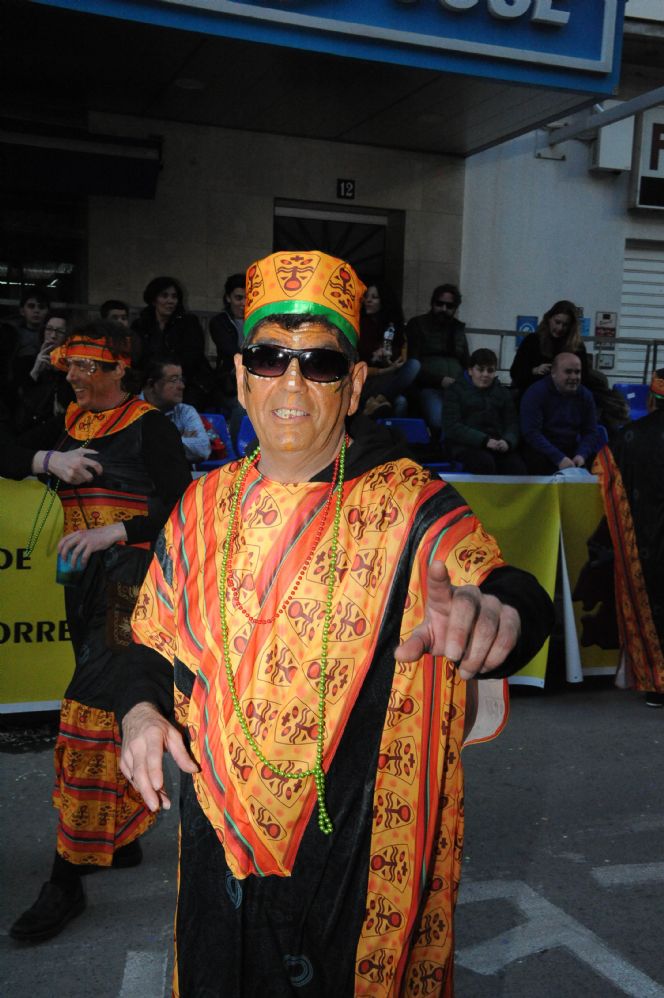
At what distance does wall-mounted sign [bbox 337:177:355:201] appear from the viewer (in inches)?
468

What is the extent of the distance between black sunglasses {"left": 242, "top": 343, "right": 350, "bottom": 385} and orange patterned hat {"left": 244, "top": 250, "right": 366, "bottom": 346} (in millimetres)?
73

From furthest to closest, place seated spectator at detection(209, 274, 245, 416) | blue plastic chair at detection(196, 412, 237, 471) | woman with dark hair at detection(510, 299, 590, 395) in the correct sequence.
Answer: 1. woman with dark hair at detection(510, 299, 590, 395)
2. seated spectator at detection(209, 274, 245, 416)
3. blue plastic chair at detection(196, 412, 237, 471)

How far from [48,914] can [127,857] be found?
1.77ft

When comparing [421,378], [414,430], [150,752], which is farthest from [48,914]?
[421,378]

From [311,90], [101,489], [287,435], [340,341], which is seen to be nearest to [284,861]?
[287,435]

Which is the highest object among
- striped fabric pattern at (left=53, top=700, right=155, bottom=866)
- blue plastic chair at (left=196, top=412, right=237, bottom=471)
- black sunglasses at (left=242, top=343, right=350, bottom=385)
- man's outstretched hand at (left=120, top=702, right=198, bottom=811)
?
black sunglasses at (left=242, top=343, right=350, bottom=385)

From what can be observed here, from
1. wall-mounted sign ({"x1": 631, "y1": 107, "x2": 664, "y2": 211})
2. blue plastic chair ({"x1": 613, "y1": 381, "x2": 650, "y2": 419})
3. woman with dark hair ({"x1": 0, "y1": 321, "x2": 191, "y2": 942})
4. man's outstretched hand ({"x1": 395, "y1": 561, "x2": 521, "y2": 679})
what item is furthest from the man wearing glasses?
wall-mounted sign ({"x1": 631, "y1": 107, "x2": 664, "y2": 211})

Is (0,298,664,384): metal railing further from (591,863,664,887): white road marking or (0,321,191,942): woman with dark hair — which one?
(0,321,191,942): woman with dark hair

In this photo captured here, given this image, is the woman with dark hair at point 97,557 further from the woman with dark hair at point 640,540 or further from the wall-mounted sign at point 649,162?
the wall-mounted sign at point 649,162

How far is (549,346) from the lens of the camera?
859cm

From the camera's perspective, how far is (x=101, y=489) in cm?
360

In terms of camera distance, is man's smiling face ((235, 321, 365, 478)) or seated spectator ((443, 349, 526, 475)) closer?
man's smiling face ((235, 321, 365, 478))

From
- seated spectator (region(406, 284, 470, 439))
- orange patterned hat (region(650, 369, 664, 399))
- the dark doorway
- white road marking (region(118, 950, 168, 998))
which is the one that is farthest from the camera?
the dark doorway

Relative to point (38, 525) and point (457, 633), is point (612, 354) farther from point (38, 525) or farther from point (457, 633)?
point (457, 633)
